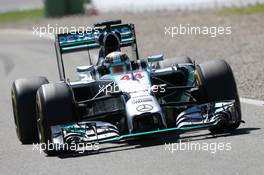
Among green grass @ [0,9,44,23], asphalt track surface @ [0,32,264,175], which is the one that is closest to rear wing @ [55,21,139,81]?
asphalt track surface @ [0,32,264,175]

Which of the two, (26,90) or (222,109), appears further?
(26,90)

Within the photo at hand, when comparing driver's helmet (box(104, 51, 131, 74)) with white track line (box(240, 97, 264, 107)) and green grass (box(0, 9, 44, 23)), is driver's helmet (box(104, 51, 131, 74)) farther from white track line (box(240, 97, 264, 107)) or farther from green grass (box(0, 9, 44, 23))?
green grass (box(0, 9, 44, 23))

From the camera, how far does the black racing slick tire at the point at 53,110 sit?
32.3ft

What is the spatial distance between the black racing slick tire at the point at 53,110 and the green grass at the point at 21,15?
31.2m

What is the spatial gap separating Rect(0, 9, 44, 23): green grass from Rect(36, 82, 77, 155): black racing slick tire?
31.2 meters

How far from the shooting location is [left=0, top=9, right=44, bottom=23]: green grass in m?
42.6

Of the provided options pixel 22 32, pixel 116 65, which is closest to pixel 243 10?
pixel 22 32

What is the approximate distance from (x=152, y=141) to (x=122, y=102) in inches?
21.4

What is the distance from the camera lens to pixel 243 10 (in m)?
26.8

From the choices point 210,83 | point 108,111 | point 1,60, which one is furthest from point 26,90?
point 1,60

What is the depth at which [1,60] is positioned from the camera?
25781mm

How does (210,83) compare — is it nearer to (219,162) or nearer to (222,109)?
(222,109)

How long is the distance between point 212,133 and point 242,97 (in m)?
3.30

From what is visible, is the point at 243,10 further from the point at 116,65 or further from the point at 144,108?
the point at 144,108
